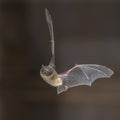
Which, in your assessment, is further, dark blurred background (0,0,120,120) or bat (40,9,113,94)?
dark blurred background (0,0,120,120)

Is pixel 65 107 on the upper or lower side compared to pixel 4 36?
lower

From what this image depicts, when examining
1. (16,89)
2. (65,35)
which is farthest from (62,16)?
(16,89)

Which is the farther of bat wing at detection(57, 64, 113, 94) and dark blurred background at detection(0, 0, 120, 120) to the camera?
dark blurred background at detection(0, 0, 120, 120)

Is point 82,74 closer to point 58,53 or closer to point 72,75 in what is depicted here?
point 72,75

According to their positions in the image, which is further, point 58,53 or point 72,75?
point 58,53

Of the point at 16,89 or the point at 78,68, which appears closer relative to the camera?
the point at 78,68

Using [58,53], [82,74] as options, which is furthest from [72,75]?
[58,53]

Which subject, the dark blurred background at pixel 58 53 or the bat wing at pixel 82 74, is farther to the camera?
the dark blurred background at pixel 58 53

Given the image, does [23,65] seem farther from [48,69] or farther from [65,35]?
[48,69]
